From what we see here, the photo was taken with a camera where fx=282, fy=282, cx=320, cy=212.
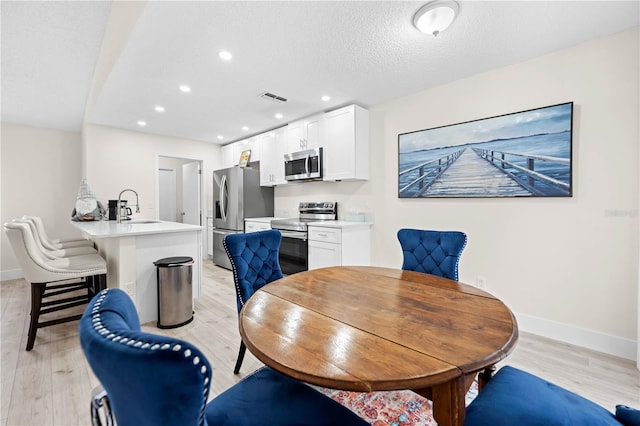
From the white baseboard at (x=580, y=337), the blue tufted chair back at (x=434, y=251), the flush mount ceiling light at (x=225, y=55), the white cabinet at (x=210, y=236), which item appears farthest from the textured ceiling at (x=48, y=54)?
the white baseboard at (x=580, y=337)

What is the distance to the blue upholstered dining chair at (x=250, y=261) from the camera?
180 cm

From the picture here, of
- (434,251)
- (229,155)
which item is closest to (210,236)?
(229,155)

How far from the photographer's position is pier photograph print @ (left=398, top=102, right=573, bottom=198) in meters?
2.33

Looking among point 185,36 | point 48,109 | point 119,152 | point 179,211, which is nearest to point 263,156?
point 119,152

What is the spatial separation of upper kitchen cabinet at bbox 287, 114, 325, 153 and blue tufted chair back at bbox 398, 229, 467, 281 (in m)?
2.11

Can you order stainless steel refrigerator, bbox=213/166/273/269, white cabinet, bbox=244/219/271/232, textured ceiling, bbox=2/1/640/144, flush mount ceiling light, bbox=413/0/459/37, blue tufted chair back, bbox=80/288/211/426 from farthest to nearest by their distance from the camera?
stainless steel refrigerator, bbox=213/166/273/269
white cabinet, bbox=244/219/271/232
textured ceiling, bbox=2/1/640/144
flush mount ceiling light, bbox=413/0/459/37
blue tufted chair back, bbox=80/288/211/426

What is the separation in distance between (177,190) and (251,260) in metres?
6.31

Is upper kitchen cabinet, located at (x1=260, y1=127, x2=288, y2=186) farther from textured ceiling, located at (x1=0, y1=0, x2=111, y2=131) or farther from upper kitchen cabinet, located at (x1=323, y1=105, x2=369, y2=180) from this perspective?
textured ceiling, located at (x1=0, y1=0, x2=111, y2=131)

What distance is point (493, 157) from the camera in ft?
8.71

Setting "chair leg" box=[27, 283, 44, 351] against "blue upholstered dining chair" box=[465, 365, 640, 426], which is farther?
"chair leg" box=[27, 283, 44, 351]

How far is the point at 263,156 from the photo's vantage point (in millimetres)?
4758

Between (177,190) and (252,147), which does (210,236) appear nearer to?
(252,147)

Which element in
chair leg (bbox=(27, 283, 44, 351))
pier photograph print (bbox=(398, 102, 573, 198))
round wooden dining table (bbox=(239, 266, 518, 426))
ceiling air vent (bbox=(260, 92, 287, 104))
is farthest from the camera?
ceiling air vent (bbox=(260, 92, 287, 104))

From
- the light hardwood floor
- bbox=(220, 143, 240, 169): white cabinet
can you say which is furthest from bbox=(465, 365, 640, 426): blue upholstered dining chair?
bbox=(220, 143, 240, 169): white cabinet
